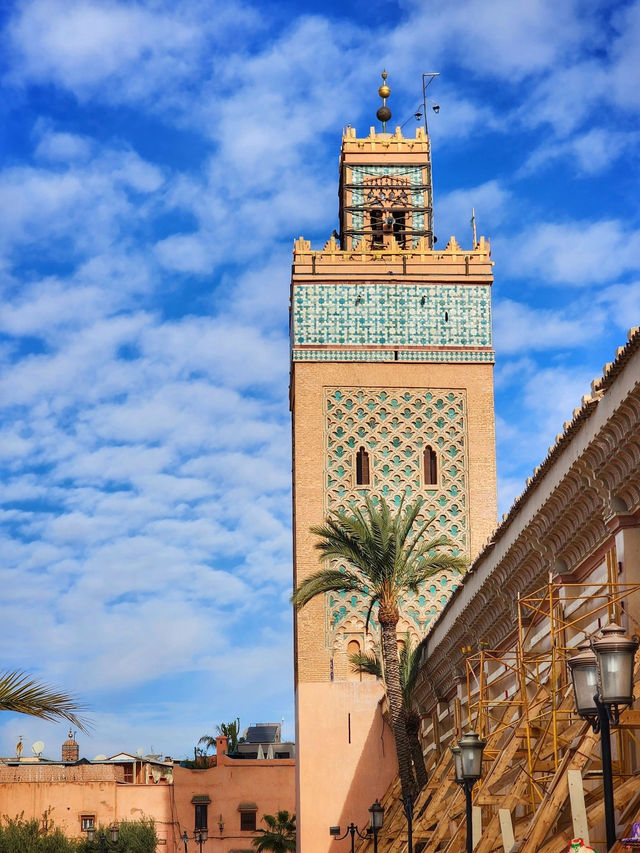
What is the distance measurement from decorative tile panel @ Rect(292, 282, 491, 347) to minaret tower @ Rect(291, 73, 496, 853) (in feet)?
0.09

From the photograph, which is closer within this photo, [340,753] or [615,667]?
[615,667]

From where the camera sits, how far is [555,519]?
14.7 metres

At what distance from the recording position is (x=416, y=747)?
23594 mm

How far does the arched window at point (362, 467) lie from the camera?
2941 centimetres

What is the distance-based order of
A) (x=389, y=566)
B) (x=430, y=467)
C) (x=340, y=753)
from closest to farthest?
(x=389, y=566)
(x=340, y=753)
(x=430, y=467)

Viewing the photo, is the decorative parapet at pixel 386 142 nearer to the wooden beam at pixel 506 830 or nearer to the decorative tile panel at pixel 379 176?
the decorative tile panel at pixel 379 176

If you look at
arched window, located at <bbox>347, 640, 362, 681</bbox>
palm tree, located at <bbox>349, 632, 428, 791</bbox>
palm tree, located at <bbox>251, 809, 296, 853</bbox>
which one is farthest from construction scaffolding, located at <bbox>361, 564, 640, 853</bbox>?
palm tree, located at <bbox>251, 809, 296, 853</bbox>

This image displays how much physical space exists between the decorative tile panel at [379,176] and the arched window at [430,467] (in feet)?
Answer: 16.5

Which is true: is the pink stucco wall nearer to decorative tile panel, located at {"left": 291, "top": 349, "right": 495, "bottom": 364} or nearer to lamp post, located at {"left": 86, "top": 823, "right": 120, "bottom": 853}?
lamp post, located at {"left": 86, "top": 823, "right": 120, "bottom": 853}

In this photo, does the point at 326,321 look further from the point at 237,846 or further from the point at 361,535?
the point at 237,846

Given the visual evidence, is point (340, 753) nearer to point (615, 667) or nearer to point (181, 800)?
point (181, 800)

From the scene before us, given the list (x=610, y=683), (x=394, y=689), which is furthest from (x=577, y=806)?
(x=394, y=689)

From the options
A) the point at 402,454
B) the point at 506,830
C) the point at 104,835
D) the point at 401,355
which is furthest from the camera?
the point at 104,835

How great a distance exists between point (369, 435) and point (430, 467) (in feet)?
4.57
